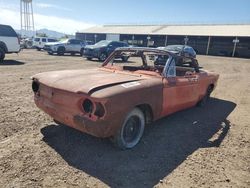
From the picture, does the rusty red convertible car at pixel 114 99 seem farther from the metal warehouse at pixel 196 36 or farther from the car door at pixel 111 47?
the metal warehouse at pixel 196 36

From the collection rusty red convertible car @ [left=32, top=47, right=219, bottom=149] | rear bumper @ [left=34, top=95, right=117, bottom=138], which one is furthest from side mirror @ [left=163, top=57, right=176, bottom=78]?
rear bumper @ [left=34, top=95, right=117, bottom=138]

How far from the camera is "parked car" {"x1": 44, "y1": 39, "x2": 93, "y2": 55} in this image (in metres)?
23.6

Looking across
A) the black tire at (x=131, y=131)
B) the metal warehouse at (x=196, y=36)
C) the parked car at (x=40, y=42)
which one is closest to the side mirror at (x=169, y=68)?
the black tire at (x=131, y=131)

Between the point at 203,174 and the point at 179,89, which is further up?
the point at 179,89

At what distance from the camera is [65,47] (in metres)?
24.2

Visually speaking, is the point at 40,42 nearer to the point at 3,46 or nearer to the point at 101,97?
the point at 3,46

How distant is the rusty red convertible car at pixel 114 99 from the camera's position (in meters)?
3.51

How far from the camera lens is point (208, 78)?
6.73 m

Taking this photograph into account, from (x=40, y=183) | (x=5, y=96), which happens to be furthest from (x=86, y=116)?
(x=5, y=96)

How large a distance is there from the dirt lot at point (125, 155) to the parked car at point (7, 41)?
9.90m

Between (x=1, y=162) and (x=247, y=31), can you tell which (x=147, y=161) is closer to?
(x=1, y=162)

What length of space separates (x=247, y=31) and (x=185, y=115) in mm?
41985

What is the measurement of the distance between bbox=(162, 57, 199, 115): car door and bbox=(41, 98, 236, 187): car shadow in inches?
17.9

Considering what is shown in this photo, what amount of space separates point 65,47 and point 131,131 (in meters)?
21.4
